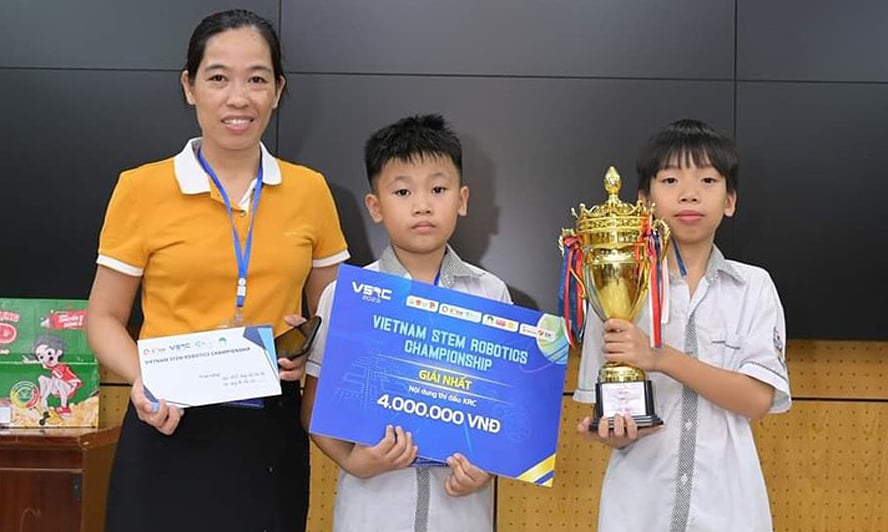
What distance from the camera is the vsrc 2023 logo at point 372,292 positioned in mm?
1766

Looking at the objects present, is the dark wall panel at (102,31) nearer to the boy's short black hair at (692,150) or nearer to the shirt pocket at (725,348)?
the boy's short black hair at (692,150)

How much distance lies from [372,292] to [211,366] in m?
0.33

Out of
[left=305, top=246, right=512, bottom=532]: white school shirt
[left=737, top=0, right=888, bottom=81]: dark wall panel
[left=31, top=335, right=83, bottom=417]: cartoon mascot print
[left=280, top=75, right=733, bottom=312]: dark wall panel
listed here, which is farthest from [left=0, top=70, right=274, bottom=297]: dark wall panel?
[left=737, top=0, right=888, bottom=81]: dark wall panel

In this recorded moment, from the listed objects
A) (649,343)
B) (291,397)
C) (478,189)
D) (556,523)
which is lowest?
(556,523)

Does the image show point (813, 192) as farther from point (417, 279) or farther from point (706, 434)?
point (417, 279)

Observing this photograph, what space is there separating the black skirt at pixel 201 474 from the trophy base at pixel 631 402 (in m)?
0.65

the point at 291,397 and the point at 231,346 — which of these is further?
the point at 291,397

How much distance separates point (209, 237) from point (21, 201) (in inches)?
45.5

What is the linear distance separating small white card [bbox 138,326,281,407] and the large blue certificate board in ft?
0.43

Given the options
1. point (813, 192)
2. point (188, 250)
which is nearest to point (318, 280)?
point (188, 250)

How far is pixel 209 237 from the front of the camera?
175 centimetres

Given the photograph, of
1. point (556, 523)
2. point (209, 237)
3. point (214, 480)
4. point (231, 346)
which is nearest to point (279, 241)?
point (209, 237)

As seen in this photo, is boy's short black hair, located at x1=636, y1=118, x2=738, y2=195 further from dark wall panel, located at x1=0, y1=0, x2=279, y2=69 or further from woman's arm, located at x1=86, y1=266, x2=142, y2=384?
dark wall panel, located at x1=0, y1=0, x2=279, y2=69

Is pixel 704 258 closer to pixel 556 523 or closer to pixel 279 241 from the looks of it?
pixel 279 241
